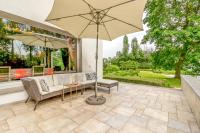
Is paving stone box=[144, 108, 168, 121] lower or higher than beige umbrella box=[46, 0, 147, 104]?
lower

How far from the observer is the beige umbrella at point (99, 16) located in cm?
250

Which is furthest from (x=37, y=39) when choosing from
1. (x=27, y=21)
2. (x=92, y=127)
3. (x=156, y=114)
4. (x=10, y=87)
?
(x=156, y=114)

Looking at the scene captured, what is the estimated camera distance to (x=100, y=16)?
324 centimetres

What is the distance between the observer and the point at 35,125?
2484 millimetres

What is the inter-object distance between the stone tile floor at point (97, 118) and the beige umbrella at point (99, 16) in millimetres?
699

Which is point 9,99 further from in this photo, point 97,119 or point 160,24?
point 160,24

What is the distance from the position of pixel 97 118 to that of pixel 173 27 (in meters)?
8.69

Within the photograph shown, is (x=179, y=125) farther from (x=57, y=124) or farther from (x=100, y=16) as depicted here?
(x=100, y=16)

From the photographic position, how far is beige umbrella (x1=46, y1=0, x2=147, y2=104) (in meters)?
2.50

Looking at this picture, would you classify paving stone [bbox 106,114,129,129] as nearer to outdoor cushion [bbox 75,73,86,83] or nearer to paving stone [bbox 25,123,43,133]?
paving stone [bbox 25,123,43,133]

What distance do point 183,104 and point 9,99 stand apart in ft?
18.4

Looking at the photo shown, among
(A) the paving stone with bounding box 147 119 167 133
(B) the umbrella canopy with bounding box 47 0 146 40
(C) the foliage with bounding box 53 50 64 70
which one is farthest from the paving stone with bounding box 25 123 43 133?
(C) the foliage with bounding box 53 50 64 70

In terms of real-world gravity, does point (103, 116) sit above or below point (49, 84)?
below

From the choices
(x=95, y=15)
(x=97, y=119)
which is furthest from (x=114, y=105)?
(x=95, y=15)
